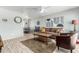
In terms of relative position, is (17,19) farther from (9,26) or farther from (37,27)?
(37,27)

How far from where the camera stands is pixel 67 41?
6.08ft

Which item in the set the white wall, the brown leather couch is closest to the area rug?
the brown leather couch

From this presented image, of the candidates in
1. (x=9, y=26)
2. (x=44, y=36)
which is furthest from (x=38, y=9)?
(x=9, y=26)

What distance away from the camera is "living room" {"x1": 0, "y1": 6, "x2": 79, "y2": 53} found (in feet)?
5.89

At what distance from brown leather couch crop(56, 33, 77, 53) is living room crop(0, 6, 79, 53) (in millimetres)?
19

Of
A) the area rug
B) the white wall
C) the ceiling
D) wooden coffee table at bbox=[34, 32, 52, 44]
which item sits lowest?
the area rug

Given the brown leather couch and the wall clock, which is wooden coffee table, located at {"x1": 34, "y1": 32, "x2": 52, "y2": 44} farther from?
the wall clock

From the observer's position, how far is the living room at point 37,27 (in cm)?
179

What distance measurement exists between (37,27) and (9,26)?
0.54 meters

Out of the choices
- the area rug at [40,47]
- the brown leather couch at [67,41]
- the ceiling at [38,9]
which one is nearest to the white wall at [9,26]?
the ceiling at [38,9]

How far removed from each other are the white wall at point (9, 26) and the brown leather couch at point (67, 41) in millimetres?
758

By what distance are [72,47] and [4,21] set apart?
4.50ft

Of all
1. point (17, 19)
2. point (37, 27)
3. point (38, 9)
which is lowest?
point (37, 27)
